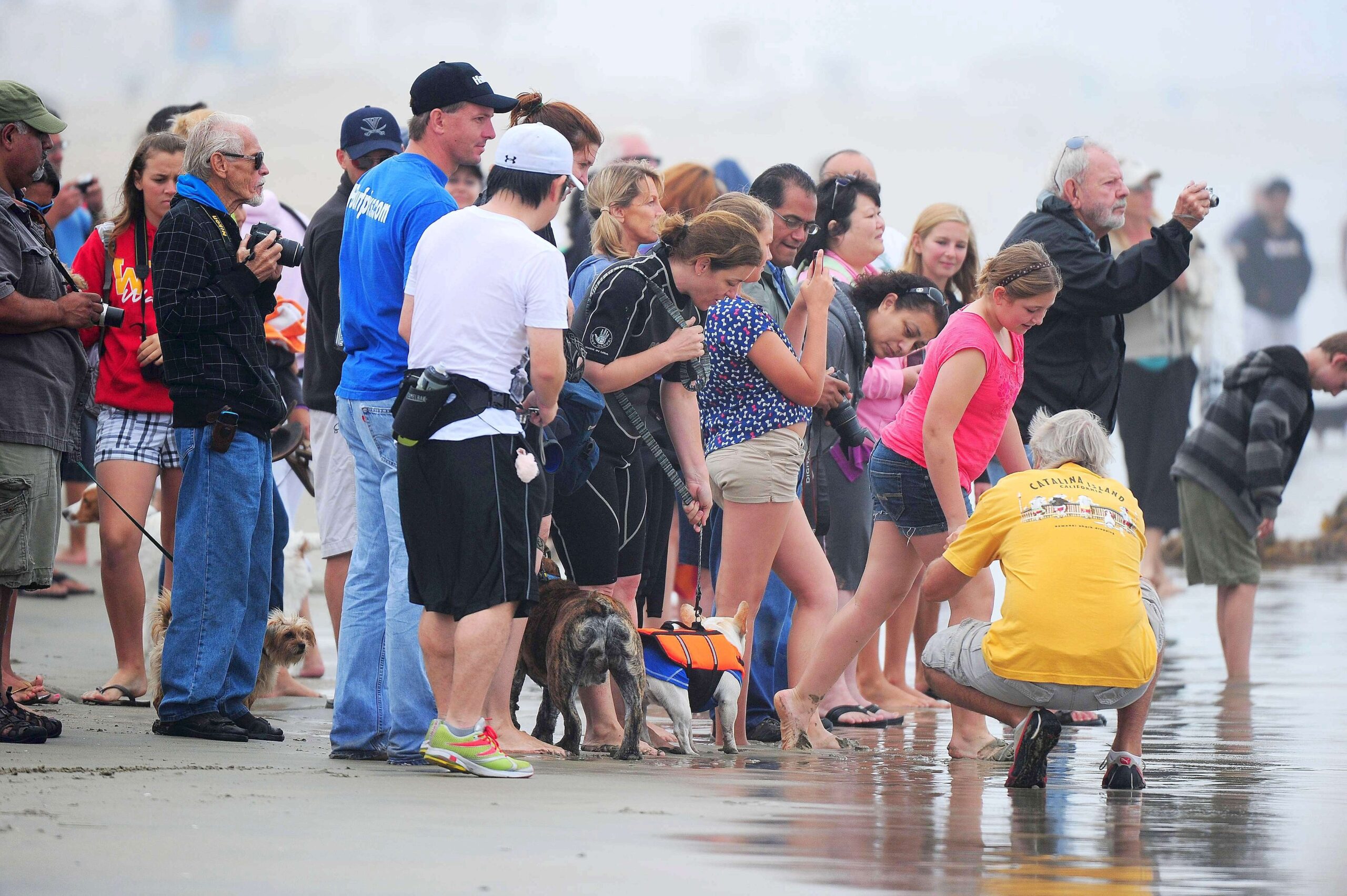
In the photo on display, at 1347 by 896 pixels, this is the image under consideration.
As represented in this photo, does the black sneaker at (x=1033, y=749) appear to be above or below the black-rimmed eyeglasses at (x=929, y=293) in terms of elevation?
below

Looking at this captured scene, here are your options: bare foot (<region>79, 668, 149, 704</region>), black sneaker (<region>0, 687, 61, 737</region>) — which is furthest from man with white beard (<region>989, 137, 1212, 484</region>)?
black sneaker (<region>0, 687, 61, 737</region>)

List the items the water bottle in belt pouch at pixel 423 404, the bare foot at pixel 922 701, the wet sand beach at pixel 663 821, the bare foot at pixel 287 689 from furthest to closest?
the bare foot at pixel 922 701 → the bare foot at pixel 287 689 → the water bottle in belt pouch at pixel 423 404 → the wet sand beach at pixel 663 821

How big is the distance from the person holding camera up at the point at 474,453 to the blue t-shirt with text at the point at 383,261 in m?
0.25

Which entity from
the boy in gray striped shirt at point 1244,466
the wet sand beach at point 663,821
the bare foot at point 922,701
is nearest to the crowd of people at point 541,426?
the wet sand beach at point 663,821

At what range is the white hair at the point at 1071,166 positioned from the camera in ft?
23.6

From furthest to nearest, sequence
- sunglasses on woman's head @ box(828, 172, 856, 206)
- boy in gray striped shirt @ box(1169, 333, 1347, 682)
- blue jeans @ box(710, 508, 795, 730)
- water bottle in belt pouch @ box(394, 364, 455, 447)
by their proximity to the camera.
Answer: boy in gray striped shirt @ box(1169, 333, 1347, 682)
sunglasses on woman's head @ box(828, 172, 856, 206)
blue jeans @ box(710, 508, 795, 730)
water bottle in belt pouch @ box(394, 364, 455, 447)

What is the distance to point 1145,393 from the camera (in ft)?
40.4

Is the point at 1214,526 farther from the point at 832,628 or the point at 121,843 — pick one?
the point at 121,843

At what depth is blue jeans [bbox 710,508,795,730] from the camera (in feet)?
21.5

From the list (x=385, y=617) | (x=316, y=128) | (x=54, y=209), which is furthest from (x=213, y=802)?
(x=316, y=128)

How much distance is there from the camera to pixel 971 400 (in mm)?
5859

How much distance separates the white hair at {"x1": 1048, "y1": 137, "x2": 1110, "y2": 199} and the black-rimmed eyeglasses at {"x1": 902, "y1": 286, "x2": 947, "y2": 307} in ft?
2.07

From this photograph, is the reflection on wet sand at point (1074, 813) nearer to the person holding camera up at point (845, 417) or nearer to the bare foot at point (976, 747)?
the bare foot at point (976, 747)

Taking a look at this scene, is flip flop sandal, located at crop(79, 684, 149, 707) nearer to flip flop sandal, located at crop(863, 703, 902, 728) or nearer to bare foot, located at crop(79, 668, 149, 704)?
bare foot, located at crop(79, 668, 149, 704)
